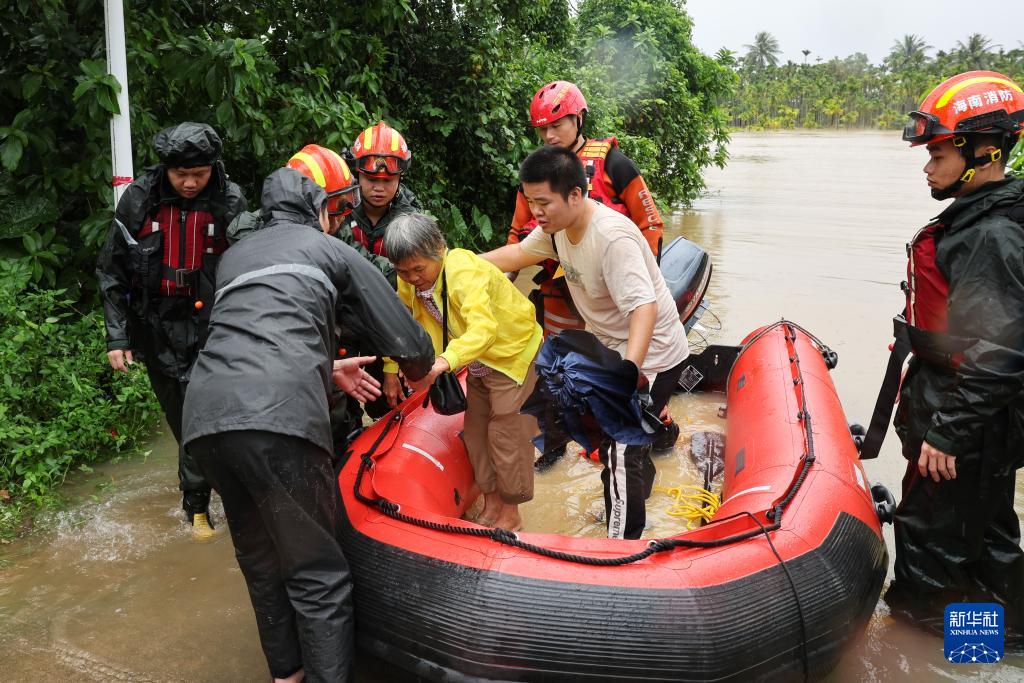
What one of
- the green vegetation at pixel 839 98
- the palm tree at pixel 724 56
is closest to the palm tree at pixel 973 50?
the green vegetation at pixel 839 98

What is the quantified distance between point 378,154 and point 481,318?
4.12 ft

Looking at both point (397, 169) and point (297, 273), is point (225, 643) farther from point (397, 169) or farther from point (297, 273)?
point (397, 169)

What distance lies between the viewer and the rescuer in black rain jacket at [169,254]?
3.13 metres

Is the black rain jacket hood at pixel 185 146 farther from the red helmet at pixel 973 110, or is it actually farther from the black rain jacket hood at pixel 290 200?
the red helmet at pixel 973 110

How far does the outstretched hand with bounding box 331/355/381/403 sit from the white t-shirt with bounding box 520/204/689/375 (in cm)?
86

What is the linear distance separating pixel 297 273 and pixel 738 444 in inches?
85.2

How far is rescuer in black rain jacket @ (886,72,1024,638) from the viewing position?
2.38 meters

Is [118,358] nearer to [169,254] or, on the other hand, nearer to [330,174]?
[169,254]

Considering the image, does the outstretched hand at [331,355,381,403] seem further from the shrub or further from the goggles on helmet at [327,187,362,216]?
the shrub

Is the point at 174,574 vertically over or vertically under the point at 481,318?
under

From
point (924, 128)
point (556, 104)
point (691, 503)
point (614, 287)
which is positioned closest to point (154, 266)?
point (614, 287)

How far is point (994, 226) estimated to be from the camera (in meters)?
2.39

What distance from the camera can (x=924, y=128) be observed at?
98.7 inches

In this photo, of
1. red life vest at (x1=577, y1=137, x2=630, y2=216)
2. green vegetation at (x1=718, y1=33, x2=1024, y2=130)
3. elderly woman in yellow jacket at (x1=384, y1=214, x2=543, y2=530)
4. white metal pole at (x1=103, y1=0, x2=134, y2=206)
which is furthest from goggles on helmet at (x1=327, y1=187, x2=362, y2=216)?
green vegetation at (x1=718, y1=33, x2=1024, y2=130)
